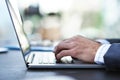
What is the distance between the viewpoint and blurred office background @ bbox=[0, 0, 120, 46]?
2365mm

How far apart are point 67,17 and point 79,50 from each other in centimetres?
140

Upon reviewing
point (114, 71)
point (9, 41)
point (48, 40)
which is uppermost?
point (114, 71)


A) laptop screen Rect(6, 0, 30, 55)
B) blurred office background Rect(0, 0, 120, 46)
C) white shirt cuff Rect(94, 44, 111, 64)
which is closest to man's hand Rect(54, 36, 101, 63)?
white shirt cuff Rect(94, 44, 111, 64)

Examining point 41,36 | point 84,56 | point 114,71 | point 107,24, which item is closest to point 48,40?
point 41,36

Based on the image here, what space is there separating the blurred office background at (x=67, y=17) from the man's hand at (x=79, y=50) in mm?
1258

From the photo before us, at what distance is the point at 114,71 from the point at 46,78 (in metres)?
0.25

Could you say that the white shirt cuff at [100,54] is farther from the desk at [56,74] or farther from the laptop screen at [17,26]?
the laptop screen at [17,26]

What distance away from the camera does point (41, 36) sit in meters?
2.37

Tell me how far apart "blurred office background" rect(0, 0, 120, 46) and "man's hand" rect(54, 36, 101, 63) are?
1258 millimetres

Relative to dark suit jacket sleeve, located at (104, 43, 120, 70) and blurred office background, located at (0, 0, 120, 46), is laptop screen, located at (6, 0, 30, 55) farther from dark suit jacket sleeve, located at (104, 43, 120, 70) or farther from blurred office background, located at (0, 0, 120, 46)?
blurred office background, located at (0, 0, 120, 46)

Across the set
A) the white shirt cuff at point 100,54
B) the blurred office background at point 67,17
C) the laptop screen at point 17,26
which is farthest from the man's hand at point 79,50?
the blurred office background at point 67,17

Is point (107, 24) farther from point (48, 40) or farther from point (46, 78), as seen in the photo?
point (46, 78)

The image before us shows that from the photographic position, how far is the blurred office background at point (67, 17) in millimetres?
2365

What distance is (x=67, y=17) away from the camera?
240 cm
